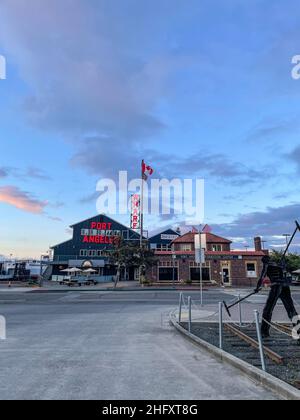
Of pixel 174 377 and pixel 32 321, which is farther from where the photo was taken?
pixel 32 321

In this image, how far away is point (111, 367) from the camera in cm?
669

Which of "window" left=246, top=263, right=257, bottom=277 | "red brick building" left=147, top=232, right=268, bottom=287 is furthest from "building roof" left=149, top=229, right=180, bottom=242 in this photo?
"window" left=246, top=263, right=257, bottom=277

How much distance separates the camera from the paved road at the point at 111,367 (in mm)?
5129

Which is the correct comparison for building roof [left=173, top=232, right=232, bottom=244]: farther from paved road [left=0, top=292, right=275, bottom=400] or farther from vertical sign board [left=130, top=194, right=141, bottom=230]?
paved road [left=0, top=292, right=275, bottom=400]

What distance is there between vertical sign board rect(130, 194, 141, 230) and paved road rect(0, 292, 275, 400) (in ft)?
142

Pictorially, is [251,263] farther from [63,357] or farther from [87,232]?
[63,357]

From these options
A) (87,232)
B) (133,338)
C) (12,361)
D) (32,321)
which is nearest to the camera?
(12,361)

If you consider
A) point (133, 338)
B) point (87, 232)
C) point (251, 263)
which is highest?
point (87, 232)

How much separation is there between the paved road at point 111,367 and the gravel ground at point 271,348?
2.08 feet

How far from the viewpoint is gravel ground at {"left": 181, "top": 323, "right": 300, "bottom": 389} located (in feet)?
19.9

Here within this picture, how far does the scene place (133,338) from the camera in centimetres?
1023

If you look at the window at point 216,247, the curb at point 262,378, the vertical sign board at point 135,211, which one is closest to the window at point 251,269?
the window at point 216,247

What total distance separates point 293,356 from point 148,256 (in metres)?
35.7
